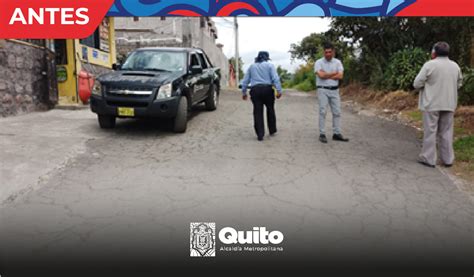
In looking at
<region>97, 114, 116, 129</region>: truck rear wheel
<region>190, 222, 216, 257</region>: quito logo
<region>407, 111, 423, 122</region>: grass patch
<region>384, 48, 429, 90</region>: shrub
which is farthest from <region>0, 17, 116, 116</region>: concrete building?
<region>384, 48, 429, 90</region>: shrub

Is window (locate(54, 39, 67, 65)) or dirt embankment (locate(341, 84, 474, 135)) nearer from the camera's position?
dirt embankment (locate(341, 84, 474, 135))

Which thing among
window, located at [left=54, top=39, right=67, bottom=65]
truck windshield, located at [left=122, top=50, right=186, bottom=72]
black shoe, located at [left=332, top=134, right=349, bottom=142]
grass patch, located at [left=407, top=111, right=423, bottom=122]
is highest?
window, located at [left=54, top=39, right=67, bottom=65]

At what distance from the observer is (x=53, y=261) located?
7.78 ft

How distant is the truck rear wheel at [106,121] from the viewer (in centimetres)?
673

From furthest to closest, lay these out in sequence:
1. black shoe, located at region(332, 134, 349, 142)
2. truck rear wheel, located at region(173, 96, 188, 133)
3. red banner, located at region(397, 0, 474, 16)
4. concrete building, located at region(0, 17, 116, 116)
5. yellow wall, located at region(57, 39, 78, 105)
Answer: yellow wall, located at region(57, 39, 78, 105)
concrete building, located at region(0, 17, 116, 116)
truck rear wheel, located at region(173, 96, 188, 133)
black shoe, located at region(332, 134, 349, 142)
red banner, located at region(397, 0, 474, 16)

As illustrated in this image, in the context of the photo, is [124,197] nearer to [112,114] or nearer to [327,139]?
[112,114]

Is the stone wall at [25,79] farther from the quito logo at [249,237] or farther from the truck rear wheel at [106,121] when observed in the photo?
the quito logo at [249,237]

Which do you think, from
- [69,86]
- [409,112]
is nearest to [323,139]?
[409,112]

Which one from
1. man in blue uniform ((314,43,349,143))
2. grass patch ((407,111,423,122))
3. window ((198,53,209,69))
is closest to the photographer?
man in blue uniform ((314,43,349,143))

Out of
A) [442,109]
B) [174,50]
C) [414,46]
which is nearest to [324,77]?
[442,109]

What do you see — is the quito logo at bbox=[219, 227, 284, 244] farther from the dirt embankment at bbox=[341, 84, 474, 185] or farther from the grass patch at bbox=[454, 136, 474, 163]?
the grass patch at bbox=[454, 136, 474, 163]

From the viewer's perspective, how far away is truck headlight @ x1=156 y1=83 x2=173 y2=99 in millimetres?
6098

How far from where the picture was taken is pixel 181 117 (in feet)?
21.2

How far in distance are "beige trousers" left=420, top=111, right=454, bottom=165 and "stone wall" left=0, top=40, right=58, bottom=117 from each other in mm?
7483
